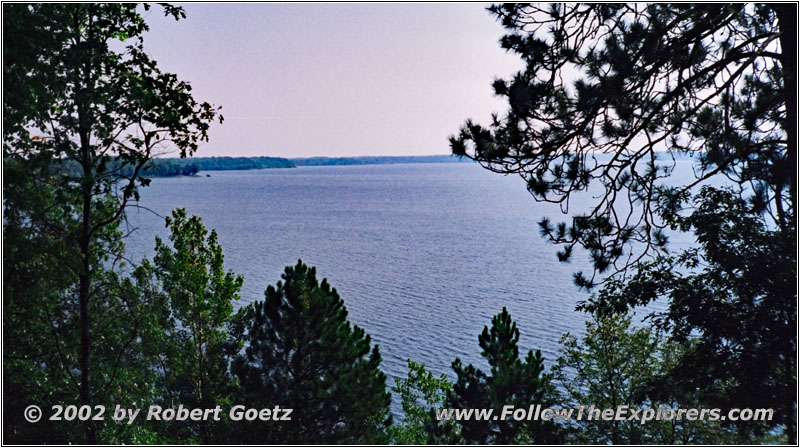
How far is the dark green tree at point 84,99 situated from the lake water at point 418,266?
1402 cm

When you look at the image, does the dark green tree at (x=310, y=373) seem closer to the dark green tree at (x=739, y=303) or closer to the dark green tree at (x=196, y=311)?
the dark green tree at (x=196, y=311)

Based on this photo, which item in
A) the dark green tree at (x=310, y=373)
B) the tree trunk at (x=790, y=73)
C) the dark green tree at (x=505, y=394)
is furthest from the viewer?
the dark green tree at (x=310, y=373)

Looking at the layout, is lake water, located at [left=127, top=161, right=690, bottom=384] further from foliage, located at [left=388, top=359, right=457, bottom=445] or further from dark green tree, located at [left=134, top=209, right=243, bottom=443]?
dark green tree, located at [left=134, top=209, right=243, bottom=443]

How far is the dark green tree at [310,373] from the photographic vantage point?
14.0 metres

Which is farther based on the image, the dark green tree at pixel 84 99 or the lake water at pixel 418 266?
the lake water at pixel 418 266

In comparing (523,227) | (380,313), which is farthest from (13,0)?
(523,227)

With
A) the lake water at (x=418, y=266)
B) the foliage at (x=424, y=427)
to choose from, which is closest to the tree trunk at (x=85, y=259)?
the foliage at (x=424, y=427)

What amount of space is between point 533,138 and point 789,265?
8.81 feet

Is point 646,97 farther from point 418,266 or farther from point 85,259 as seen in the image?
point 418,266

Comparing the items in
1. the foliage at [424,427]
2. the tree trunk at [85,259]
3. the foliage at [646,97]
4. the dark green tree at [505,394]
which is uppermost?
the foliage at [646,97]

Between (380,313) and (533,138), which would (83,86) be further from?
(380,313)

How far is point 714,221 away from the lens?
24.0 ft

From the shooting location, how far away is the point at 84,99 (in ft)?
25.3

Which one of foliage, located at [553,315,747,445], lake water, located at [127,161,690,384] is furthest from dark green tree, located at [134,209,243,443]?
foliage, located at [553,315,747,445]
